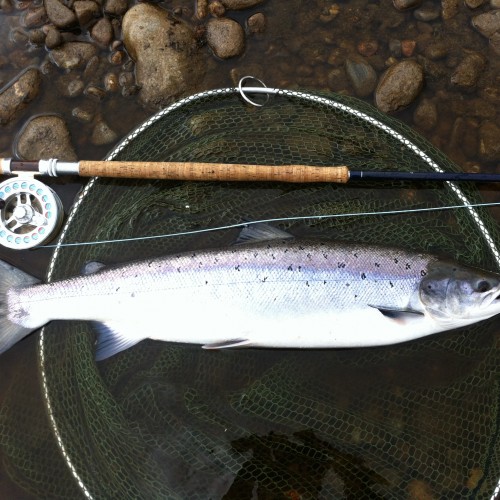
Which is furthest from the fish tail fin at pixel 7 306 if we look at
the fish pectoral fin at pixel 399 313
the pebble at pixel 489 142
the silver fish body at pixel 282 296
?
the pebble at pixel 489 142

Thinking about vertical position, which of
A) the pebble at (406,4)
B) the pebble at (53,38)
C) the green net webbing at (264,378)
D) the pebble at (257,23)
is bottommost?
the green net webbing at (264,378)

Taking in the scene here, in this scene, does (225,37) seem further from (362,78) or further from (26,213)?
(26,213)

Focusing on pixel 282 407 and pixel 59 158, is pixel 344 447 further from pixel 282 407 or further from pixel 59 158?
pixel 59 158

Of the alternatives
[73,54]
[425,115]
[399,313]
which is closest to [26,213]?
[73,54]

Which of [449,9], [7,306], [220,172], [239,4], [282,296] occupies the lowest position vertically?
[282,296]

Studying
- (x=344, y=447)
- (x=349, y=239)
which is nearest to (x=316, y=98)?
(x=349, y=239)

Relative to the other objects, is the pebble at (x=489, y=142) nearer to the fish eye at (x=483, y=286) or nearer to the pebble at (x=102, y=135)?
the fish eye at (x=483, y=286)
